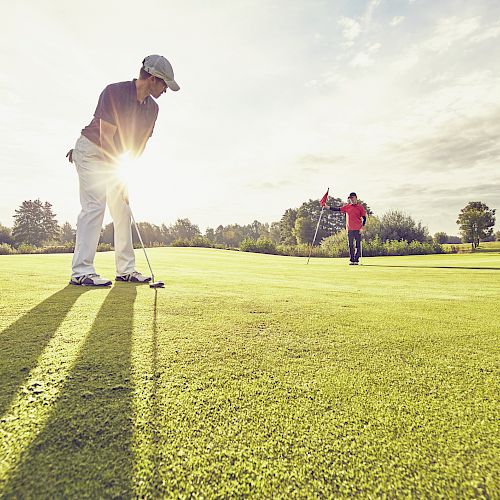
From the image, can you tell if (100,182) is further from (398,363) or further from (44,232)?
(44,232)

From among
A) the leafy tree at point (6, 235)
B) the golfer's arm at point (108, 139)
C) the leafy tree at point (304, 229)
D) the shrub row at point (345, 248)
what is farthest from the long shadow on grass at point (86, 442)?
the leafy tree at point (6, 235)

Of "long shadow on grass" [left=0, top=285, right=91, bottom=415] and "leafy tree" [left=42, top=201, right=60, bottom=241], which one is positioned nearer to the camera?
"long shadow on grass" [left=0, top=285, right=91, bottom=415]

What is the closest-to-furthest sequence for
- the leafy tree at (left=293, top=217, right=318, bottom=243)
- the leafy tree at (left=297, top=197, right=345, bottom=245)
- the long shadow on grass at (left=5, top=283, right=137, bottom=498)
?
the long shadow on grass at (left=5, top=283, right=137, bottom=498) → the leafy tree at (left=293, top=217, right=318, bottom=243) → the leafy tree at (left=297, top=197, right=345, bottom=245)

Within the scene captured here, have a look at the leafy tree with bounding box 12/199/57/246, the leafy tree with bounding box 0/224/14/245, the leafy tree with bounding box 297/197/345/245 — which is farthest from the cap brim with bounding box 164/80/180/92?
the leafy tree with bounding box 12/199/57/246

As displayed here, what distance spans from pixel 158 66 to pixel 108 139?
960mm

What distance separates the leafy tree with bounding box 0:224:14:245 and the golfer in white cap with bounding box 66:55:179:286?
61026 mm

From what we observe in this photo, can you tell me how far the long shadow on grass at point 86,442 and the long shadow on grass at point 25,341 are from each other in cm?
17

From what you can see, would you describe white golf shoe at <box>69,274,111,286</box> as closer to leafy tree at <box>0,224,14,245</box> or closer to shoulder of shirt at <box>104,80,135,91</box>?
shoulder of shirt at <box>104,80,135,91</box>

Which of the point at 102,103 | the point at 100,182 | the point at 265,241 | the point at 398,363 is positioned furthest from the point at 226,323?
the point at 265,241

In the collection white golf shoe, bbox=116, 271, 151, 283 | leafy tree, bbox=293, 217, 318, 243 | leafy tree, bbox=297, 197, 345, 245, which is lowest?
white golf shoe, bbox=116, 271, 151, 283

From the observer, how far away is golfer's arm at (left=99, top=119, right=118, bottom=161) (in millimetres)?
3371

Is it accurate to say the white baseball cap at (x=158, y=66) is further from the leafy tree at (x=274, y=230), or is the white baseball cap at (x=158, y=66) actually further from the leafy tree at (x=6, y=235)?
the leafy tree at (x=274, y=230)

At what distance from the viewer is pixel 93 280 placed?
3.30 metres

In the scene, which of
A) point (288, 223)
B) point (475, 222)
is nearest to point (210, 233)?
point (288, 223)
